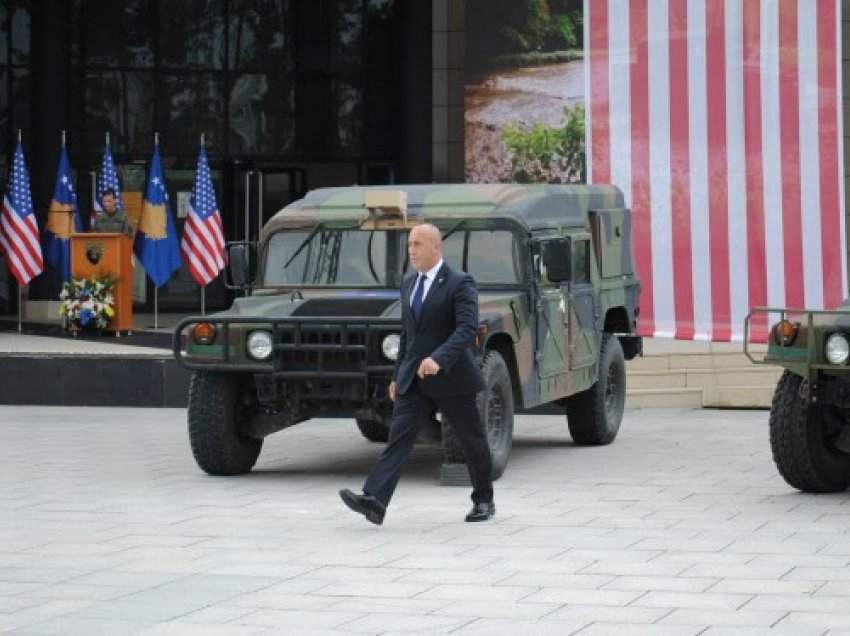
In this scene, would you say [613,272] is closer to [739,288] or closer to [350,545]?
[739,288]

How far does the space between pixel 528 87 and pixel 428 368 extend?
18.5 meters

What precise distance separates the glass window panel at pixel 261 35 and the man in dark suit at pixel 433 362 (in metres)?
21.9

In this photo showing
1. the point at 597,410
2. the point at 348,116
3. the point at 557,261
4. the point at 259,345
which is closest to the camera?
the point at 259,345

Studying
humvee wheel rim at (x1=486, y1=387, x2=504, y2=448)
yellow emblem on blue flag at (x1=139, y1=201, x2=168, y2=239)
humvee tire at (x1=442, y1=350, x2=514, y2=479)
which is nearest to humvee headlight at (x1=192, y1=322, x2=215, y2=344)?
humvee tire at (x1=442, y1=350, x2=514, y2=479)

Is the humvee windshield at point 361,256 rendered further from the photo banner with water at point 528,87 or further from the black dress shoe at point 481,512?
the photo banner with water at point 528,87

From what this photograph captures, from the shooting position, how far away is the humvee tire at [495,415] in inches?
537

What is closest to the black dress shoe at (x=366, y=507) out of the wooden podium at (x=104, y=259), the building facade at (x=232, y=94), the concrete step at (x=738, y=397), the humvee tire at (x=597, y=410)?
the humvee tire at (x=597, y=410)

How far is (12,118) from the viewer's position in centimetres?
3234

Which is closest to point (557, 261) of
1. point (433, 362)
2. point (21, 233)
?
point (433, 362)

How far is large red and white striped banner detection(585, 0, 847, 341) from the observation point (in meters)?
16.7

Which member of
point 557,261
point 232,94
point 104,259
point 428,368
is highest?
point 232,94

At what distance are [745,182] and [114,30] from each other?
710 inches

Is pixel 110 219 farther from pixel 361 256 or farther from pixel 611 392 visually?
pixel 361 256

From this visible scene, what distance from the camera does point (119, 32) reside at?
3278 centimetres
